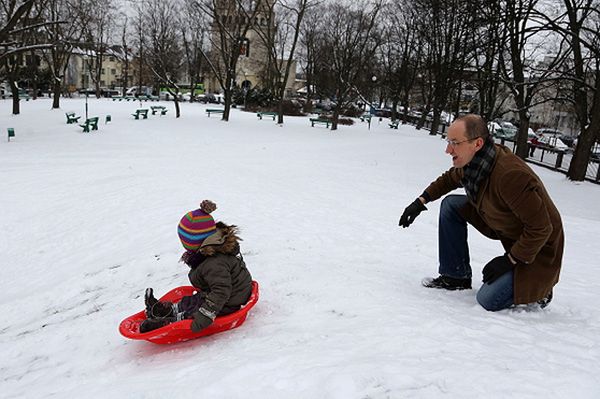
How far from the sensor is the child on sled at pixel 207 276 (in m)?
3.15

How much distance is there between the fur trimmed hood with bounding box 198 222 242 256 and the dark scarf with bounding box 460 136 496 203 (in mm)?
1851

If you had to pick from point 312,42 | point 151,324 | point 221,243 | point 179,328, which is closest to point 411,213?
point 221,243

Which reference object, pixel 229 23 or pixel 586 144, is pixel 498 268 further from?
pixel 229 23

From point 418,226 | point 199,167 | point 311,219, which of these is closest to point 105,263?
point 311,219

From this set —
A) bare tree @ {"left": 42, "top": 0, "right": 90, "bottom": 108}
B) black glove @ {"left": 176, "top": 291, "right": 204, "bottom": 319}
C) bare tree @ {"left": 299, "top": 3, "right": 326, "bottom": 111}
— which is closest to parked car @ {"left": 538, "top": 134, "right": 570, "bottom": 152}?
bare tree @ {"left": 299, "top": 3, "right": 326, "bottom": 111}

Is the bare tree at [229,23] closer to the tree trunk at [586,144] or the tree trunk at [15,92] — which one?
the tree trunk at [15,92]

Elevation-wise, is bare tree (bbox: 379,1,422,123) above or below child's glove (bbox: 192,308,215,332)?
above

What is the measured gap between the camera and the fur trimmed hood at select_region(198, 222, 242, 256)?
3.21 metres

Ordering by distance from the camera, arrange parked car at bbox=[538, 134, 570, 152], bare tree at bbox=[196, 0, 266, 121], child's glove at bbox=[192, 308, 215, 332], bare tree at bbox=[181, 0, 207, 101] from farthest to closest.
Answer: bare tree at bbox=[181, 0, 207, 101] → bare tree at bbox=[196, 0, 266, 121] → parked car at bbox=[538, 134, 570, 152] → child's glove at bbox=[192, 308, 215, 332]

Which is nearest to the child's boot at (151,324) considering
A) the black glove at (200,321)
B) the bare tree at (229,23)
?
the black glove at (200,321)

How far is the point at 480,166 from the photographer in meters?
3.21

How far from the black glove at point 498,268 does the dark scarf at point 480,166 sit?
1.75ft

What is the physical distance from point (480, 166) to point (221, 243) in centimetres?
199

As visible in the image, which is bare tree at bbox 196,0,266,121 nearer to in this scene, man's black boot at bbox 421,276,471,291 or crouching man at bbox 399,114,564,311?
man's black boot at bbox 421,276,471,291
